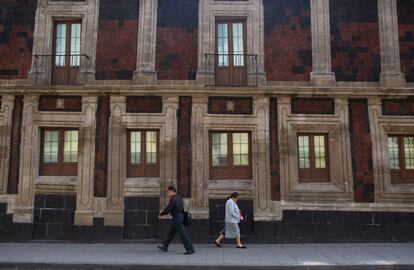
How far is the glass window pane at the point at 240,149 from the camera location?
13.8 metres

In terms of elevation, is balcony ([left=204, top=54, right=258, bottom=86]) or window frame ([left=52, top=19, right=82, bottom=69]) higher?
window frame ([left=52, top=19, right=82, bottom=69])

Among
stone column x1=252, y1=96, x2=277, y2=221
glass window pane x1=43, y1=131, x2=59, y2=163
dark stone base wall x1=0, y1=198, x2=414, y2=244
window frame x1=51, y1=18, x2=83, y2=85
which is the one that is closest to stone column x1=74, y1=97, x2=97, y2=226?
dark stone base wall x1=0, y1=198, x2=414, y2=244

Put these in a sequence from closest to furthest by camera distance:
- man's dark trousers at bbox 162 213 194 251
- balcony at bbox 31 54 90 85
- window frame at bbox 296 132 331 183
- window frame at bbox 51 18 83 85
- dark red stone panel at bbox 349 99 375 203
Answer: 1. man's dark trousers at bbox 162 213 194 251
2. dark red stone panel at bbox 349 99 375 203
3. window frame at bbox 296 132 331 183
4. balcony at bbox 31 54 90 85
5. window frame at bbox 51 18 83 85

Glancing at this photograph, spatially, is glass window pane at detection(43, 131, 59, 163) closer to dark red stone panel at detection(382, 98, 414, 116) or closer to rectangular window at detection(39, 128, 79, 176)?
rectangular window at detection(39, 128, 79, 176)

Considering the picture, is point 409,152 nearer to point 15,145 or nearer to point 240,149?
point 240,149

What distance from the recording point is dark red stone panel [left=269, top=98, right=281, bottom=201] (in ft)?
43.9

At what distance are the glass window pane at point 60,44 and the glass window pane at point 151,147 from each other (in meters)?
4.22

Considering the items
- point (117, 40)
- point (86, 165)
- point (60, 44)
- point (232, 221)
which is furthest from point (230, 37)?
point (86, 165)

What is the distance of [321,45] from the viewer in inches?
551

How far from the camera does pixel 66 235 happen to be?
13.2m

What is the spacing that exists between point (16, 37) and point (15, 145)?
4039 millimetres

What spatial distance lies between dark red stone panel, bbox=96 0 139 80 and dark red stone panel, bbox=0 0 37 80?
102 inches

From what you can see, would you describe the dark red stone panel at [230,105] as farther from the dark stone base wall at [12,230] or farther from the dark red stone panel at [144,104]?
the dark stone base wall at [12,230]

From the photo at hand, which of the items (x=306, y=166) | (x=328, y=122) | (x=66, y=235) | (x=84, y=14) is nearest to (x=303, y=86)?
(x=328, y=122)
